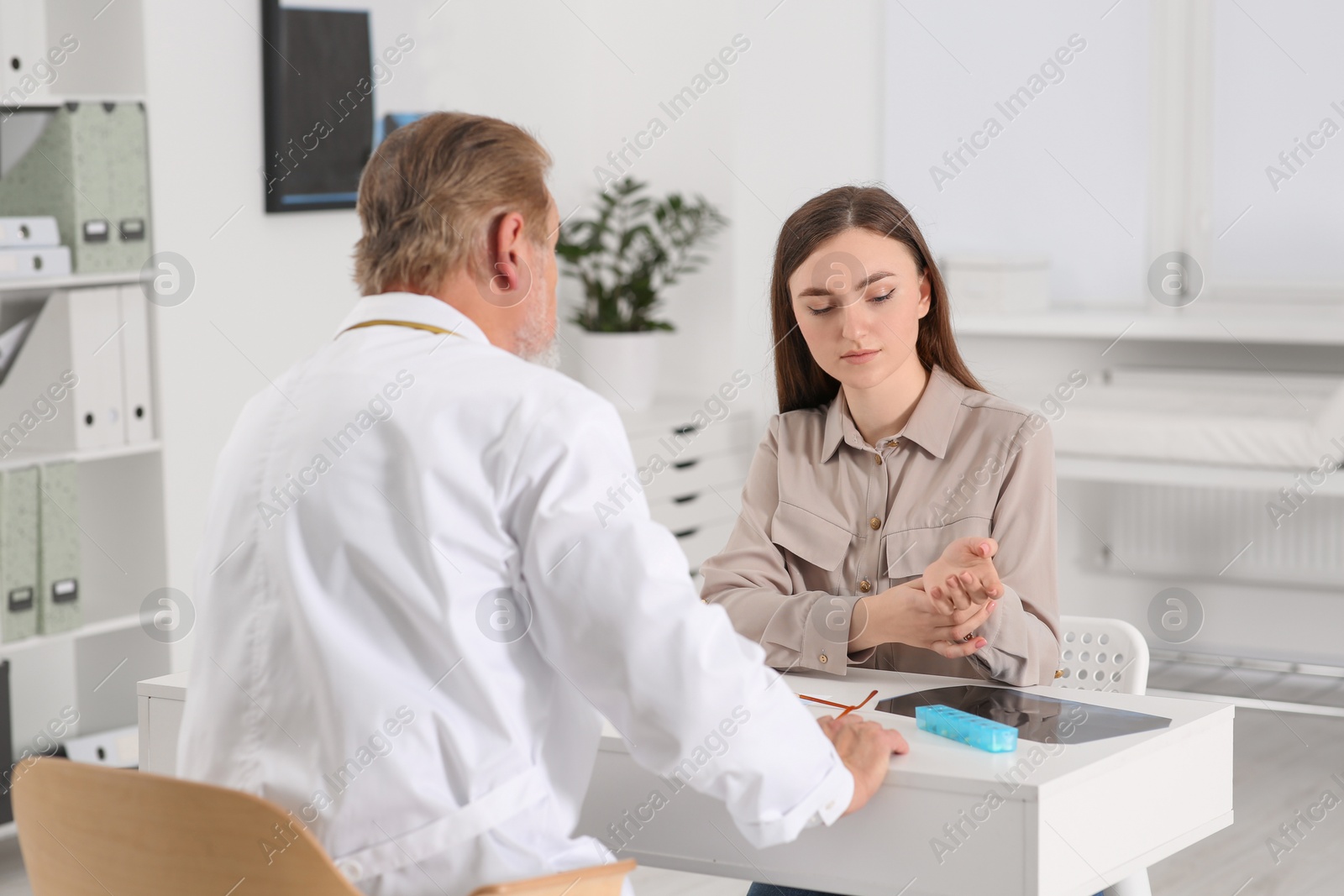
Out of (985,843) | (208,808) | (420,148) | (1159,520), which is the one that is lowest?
(1159,520)

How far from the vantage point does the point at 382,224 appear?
56.7 inches

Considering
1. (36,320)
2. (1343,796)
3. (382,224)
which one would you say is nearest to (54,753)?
(36,320)

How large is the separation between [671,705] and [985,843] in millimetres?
344

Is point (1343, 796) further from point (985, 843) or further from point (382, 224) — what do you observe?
point (382, 224)

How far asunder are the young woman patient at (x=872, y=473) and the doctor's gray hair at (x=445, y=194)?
71 cm

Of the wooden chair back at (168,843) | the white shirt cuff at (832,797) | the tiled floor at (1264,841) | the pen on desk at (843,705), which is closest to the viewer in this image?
the wooden chair back at (168,843)

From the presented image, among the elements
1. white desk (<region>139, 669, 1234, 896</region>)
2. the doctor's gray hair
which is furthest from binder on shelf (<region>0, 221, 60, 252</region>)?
white desk (<region>139, 669, 1234, 896</region>)

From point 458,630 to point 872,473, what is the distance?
0.95m

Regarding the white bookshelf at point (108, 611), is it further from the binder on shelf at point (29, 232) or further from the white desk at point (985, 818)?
the white desk at point (985, 818)

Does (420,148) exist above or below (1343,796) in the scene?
above

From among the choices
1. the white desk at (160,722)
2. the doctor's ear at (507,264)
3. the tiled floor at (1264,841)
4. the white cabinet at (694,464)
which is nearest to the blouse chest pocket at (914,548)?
the doctor's ear at (507,264)

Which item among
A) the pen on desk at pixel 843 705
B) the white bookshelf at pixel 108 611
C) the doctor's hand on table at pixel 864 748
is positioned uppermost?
the doctor's hand on table at pixel 864 748

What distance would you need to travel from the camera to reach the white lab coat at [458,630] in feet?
4.14

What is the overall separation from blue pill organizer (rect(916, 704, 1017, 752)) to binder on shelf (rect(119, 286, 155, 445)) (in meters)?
2.44
